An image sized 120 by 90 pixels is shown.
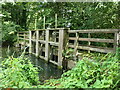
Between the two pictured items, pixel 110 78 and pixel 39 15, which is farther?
pixel 39 15

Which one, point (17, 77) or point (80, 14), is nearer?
point (17, 77)

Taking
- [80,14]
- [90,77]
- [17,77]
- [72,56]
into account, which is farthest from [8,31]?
[90,77]

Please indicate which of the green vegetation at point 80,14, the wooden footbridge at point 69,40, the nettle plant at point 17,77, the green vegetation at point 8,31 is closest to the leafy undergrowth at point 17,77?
the nettle plant at point 17,77

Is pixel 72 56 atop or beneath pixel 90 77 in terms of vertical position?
beneath

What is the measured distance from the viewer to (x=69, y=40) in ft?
24.1

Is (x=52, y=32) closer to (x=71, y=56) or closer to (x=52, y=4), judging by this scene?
(x=71, y=56)

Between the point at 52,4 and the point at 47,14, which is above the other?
the point at 52,4

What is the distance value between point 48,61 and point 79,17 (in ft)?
12.3

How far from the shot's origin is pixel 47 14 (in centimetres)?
886

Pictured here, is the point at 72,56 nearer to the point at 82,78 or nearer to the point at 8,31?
the point at 82,78

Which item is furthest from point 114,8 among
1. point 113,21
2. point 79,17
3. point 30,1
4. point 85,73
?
point 85,73

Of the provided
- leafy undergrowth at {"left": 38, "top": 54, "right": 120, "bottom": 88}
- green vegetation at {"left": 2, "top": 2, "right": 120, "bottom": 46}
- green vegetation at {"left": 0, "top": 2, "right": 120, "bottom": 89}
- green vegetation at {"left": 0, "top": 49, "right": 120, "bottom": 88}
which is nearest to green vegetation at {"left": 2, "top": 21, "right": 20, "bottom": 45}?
green vegetation at {"left": 0, "top": 2, "right": 120, "bottom": 89}

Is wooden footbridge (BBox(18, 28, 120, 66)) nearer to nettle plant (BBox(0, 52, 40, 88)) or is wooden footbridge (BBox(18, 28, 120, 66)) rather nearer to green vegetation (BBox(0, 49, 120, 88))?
green vegetation (BBox(0, 49, 120, 88))

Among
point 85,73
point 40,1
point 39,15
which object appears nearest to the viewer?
point 85,73
